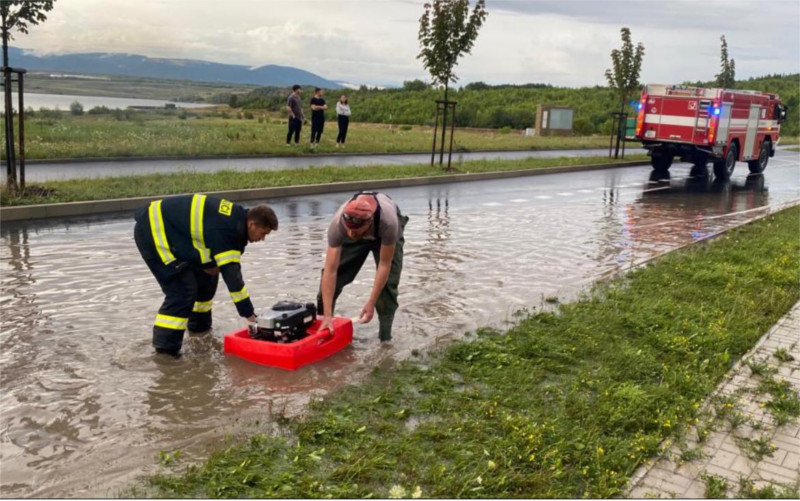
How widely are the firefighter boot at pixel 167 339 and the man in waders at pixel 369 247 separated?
1124mm

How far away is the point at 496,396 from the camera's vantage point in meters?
4.94

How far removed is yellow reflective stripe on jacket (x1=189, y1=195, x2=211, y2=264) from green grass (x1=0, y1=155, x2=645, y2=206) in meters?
7.06

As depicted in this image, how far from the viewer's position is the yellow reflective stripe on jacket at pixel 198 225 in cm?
555

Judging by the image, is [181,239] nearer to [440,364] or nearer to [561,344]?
[440,364]

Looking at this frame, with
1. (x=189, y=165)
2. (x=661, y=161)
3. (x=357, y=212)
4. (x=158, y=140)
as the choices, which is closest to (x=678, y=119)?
(x=661, y=161)

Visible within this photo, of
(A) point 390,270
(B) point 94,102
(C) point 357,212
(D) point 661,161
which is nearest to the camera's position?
(C) point 357,212

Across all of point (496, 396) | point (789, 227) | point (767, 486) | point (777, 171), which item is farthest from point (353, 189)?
point (777, 171)

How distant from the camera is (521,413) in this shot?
4.70m

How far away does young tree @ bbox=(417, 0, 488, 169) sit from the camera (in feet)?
62.7

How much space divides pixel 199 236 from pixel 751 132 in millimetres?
23278

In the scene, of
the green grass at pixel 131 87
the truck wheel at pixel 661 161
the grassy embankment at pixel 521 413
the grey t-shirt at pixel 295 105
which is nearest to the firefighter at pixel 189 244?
the grassy embankment at pixel 521 413

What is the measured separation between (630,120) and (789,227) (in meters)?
13.2

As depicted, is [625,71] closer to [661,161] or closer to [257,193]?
[661,161]

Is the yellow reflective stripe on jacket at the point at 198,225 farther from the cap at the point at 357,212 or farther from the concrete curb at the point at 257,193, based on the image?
the concrete curb at the point at 257,193
